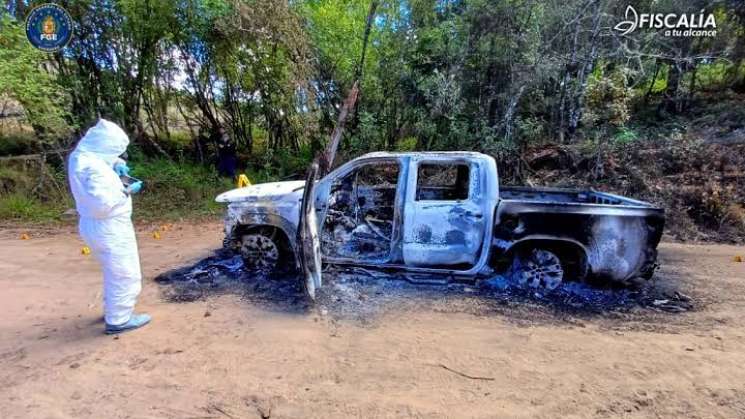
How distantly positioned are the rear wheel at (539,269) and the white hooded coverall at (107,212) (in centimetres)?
387

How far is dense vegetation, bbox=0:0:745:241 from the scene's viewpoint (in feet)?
29.0

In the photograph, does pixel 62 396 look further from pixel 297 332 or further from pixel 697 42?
pixel 697 42

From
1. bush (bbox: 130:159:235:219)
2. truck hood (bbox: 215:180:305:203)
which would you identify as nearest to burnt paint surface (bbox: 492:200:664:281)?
truck hood (bbox: 215:180:305:203)

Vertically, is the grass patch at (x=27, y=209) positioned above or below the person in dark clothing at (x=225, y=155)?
below

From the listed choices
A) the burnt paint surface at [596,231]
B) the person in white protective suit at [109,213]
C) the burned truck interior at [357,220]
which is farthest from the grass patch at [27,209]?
the burnt paint surface at [596,231]

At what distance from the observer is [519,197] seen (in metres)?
5.61

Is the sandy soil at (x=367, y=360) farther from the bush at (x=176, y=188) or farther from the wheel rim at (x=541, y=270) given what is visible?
the bush at (x=176, y=188)

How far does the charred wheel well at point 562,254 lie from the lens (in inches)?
182

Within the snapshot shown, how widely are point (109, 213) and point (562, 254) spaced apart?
14.6 feet

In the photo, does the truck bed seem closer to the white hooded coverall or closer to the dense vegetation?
the dense vegetation

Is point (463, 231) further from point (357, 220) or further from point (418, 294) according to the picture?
point (357, 220)

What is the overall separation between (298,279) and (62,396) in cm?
246

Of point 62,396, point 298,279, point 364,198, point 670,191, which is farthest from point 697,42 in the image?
point 62,396

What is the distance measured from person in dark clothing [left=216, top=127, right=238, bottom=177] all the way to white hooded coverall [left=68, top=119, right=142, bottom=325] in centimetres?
682
